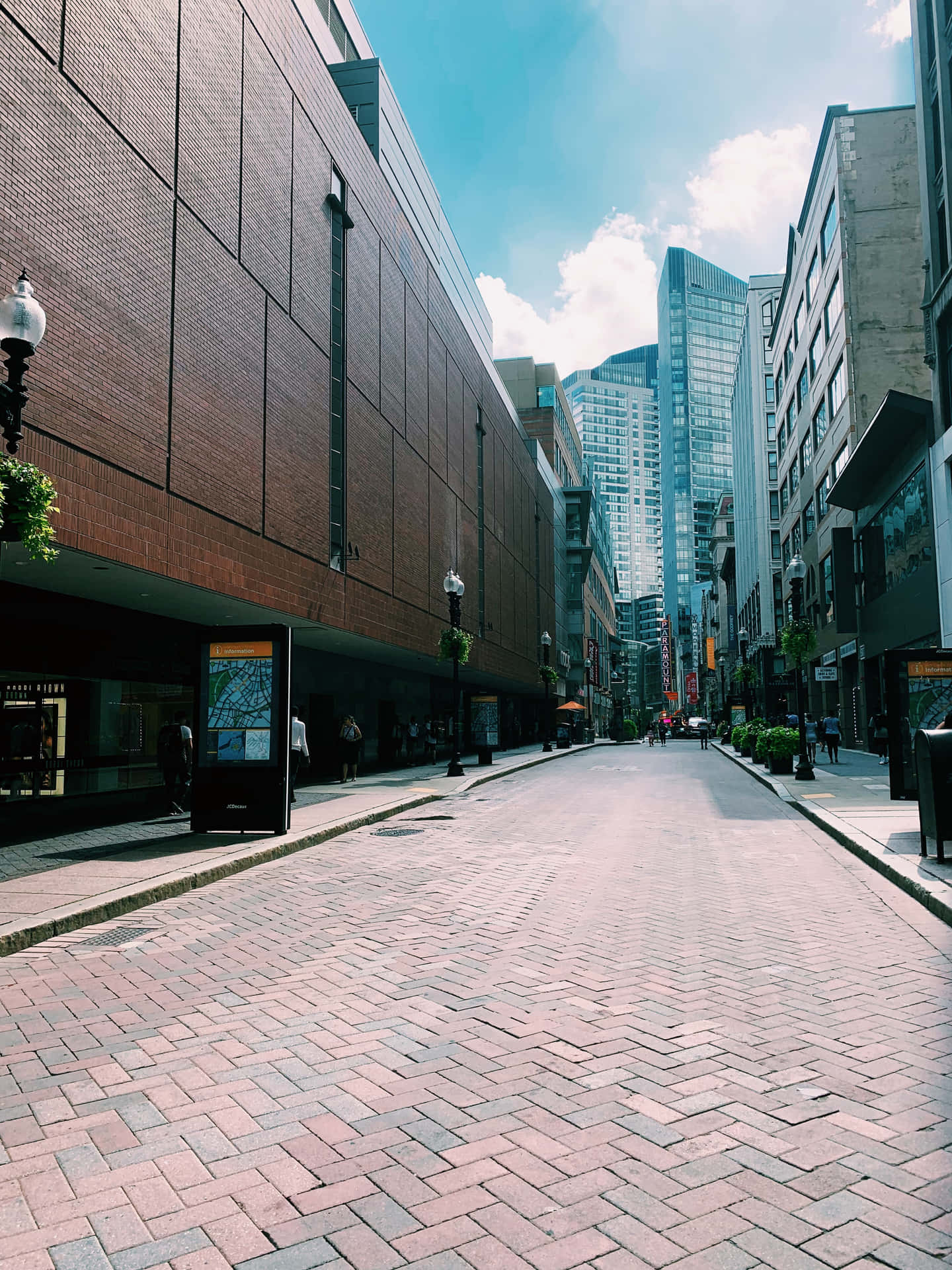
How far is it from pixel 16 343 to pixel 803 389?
48.5 m

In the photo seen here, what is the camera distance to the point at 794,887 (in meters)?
9.03

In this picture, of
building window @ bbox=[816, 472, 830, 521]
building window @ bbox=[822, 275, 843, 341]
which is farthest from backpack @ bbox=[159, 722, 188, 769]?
building window @ bbox=[816, 472, 830, 521]

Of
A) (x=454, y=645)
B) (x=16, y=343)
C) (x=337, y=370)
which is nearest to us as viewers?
(x=16, y=343)

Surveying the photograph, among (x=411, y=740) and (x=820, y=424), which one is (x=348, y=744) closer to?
(x=411, y=740)

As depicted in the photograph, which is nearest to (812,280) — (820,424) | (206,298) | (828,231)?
(828,231)

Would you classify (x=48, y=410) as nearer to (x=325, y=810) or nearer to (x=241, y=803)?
(x=241, y=803)

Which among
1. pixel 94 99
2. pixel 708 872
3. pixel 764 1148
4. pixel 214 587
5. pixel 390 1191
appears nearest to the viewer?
pixel 390 1191

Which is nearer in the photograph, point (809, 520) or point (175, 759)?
point (175, 759)

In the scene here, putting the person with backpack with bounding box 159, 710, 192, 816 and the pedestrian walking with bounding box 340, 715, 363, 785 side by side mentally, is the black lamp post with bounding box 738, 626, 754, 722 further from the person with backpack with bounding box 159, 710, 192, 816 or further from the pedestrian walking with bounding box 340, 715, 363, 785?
the person with backpack with bounding box 159, 710, 192, 816

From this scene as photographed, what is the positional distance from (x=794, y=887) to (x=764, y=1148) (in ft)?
19.4

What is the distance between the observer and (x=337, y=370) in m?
22.3

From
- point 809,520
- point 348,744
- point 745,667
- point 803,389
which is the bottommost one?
point 348,744

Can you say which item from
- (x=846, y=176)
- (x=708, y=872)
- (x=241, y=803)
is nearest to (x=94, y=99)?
(x=241, y=803)

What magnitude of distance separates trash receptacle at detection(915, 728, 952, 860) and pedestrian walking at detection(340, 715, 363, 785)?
49.5 feet
